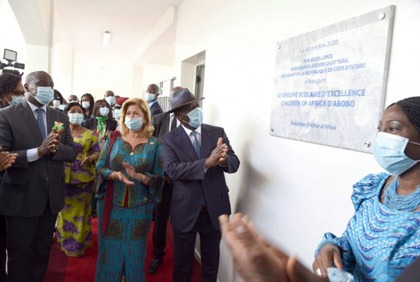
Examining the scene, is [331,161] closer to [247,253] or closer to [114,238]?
[247,253]

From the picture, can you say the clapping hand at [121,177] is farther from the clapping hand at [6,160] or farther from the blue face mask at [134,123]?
the clapping hand at [6,160]

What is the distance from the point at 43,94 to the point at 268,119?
1526mm

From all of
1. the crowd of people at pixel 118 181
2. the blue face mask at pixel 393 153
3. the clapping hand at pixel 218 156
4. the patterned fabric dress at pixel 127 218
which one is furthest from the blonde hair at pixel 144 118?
the blue face mask at pixel 393 153

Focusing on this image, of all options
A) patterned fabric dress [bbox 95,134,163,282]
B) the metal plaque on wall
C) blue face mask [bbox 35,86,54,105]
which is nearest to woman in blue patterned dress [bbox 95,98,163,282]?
patterned fabric dress [bbox 95,134,163,282]

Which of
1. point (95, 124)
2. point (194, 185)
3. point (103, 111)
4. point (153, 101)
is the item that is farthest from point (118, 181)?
point (95, 124)

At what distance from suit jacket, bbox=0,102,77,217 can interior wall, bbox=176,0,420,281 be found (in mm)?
1385

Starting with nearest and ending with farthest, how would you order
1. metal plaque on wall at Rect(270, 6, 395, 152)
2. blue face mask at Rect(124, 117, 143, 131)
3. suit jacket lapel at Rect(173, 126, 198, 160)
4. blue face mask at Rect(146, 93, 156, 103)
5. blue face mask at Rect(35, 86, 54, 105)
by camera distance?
metal plaque on wall at Rect(270, 6, 395, 152)
blue face mask at Rect(35, 86, 54, 105)
suit jacket lapel at Rect(173, 126, 198, 160)
blue face mask at Rect(124, 117, 143, 131)
blue face mask at Rect(146, 93, 156, 103)

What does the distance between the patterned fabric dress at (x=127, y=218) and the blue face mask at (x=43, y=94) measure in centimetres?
54

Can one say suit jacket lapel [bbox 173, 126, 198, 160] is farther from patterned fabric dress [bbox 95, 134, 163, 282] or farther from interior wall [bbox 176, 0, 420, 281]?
interior wall [bbox 176, 0, 420, 281]

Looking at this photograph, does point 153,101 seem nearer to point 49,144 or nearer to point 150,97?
point 150,97

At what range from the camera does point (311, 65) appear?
163 centimetres

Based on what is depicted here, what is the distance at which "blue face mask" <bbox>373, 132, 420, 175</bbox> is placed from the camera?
37.4 inches

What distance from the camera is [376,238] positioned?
922mm

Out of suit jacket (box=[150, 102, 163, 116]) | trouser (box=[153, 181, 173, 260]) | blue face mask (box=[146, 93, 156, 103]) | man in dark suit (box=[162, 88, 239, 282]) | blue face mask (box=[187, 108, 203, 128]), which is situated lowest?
trouser (box=[153, 181, 173, 260])
